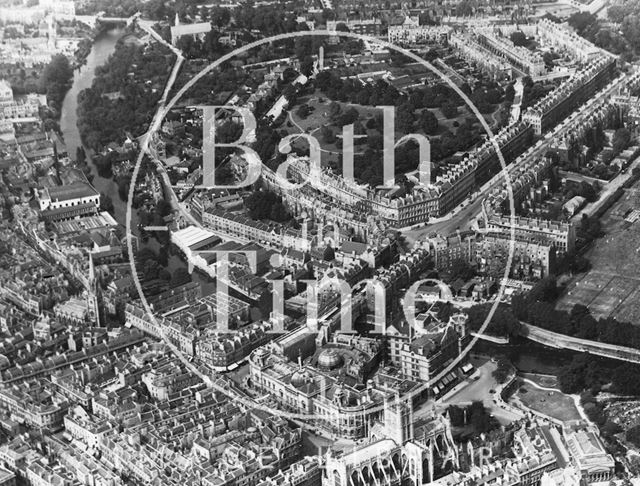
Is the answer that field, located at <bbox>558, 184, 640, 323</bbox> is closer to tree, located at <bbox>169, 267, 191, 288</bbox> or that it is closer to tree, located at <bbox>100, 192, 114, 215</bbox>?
tree, located at <bbox>169, 267, 191, 288</bbox>

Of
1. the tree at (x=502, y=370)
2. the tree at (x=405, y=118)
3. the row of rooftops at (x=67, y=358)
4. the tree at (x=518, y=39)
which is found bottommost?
the row of rooftops at (x=67, y=358)

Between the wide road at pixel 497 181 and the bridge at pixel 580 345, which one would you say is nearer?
the bridge at pixel 580 345

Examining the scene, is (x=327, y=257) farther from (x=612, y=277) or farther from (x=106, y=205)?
(x=106, y=205)

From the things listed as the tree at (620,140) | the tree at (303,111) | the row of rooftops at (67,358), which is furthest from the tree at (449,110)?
the row of rooftops at (67,358)

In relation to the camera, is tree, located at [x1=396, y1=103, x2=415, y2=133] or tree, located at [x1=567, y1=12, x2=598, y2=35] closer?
tree, located at [x1=396, y1=103, x2=415, y2=133]

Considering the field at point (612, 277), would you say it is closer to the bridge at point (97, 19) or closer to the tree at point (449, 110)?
the tree at point (449, 110)

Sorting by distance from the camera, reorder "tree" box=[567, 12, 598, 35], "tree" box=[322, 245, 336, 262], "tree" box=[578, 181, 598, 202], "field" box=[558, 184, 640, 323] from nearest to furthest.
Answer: "field" box=[558, 184, 640, 323], "tree" box=[322, 245, 336, 262], "tree" box=[578, 181, 598, 202], "tree" box=[567, 12, 598, 35]

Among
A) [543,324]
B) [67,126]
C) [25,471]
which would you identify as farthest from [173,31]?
[25,471]

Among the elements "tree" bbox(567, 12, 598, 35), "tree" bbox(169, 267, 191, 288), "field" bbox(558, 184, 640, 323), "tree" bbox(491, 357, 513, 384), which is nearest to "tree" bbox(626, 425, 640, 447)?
"tree" bbox(491, 357, 513, 384)
